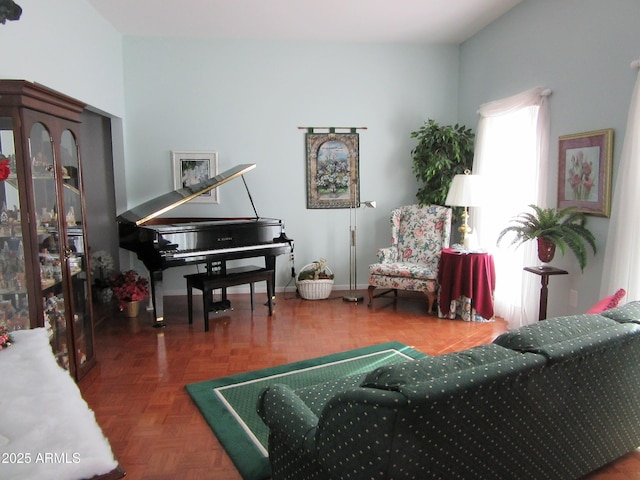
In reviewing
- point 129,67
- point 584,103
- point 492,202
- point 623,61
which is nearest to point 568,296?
point 492,202

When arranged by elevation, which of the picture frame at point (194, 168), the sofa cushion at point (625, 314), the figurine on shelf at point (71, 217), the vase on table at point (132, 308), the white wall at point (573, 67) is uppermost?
the white wall at point (573, 67)

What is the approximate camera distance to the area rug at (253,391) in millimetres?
2355

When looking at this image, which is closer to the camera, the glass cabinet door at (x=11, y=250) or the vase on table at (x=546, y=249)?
the glass cabinet door at (x=11, y=250)

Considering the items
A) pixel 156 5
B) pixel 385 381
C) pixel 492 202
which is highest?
pixel 156 5

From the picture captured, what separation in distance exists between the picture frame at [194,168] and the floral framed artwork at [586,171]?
11.9ft

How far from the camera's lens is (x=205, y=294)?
14.0 ft

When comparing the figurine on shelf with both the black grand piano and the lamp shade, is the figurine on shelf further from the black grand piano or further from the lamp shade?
the lamp shade

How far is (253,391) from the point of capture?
303 centimetres

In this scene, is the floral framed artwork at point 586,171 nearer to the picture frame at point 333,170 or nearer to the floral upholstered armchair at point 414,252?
the floral upholstered armchair at point 414,252

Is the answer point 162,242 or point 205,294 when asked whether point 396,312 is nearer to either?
point 205,294

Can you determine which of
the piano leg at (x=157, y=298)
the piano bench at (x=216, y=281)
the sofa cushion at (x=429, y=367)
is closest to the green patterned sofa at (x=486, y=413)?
the sofa cushion at (x=429, y=367)

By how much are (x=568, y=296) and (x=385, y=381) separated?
121 inches

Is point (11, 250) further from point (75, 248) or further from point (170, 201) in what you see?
point (170, 201)

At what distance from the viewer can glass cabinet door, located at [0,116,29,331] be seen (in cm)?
255
